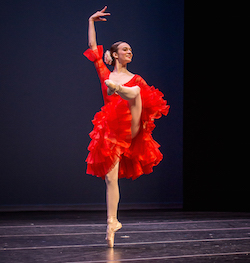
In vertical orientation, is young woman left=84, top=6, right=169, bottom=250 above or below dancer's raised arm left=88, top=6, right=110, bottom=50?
below

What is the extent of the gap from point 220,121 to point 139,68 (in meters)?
1.04

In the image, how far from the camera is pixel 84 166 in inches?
161

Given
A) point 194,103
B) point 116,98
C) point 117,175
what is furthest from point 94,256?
point 194,103

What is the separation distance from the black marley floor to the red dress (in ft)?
1.47

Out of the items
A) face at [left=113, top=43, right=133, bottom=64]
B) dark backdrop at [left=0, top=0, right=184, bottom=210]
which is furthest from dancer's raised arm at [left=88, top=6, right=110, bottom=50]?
dark backdrop at [left=0, top=0, right=184, bottom=210]

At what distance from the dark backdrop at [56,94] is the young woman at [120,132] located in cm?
171

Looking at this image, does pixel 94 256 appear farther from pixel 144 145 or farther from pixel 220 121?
pixel 220 121

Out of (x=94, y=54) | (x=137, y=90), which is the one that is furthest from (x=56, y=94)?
(x=137, y=90)

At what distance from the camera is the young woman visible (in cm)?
221

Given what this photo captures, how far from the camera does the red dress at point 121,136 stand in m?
2.21

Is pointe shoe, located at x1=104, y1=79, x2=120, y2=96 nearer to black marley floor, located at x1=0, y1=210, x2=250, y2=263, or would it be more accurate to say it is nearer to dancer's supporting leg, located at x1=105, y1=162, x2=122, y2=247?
dancer's supporting leg, located at x1=105, y1=162, x2=122, y2=247

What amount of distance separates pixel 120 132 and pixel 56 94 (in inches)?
78.0

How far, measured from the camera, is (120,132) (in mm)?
2244

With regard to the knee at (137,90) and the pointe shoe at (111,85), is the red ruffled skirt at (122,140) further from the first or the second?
the pointe shoe at (111,85)
